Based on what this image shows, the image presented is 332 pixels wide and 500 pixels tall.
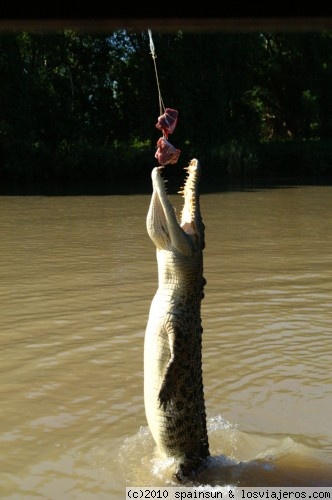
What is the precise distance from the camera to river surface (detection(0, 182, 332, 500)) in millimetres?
4969

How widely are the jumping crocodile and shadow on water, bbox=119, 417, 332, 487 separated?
0.17 metres

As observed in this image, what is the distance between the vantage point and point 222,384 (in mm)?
6770

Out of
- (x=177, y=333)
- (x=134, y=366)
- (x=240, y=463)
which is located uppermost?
(x=177, y=333)

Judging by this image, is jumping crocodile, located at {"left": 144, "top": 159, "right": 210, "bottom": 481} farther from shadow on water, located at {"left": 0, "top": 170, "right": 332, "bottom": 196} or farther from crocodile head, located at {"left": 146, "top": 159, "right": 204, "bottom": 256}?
shadow on water, located at {"left": 0, "top": 170, "right": 332, "bottom": 196}

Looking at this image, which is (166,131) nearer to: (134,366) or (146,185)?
(134,366)

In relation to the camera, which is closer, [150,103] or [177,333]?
[177,333]

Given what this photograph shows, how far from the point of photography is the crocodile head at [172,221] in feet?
14.7

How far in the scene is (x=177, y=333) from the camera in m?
4.43

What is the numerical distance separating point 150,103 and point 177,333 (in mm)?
40704

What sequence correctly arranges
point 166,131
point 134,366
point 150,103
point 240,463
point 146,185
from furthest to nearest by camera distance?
point 150,103
point 146,185
point 134,366
point 240,463
point 166,131

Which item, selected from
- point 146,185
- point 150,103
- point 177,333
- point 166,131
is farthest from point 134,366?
point 150,103

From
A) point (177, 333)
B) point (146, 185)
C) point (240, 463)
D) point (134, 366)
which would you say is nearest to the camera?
point (177, 333)

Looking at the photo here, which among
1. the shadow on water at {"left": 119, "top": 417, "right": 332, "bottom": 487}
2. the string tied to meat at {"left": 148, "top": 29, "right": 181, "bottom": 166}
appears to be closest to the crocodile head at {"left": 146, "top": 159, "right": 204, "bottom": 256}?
the string tied to meat at {"left": 148, "top": 29, "right": 181, "bottom": 166}

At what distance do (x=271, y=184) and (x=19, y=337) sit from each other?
27206mm
